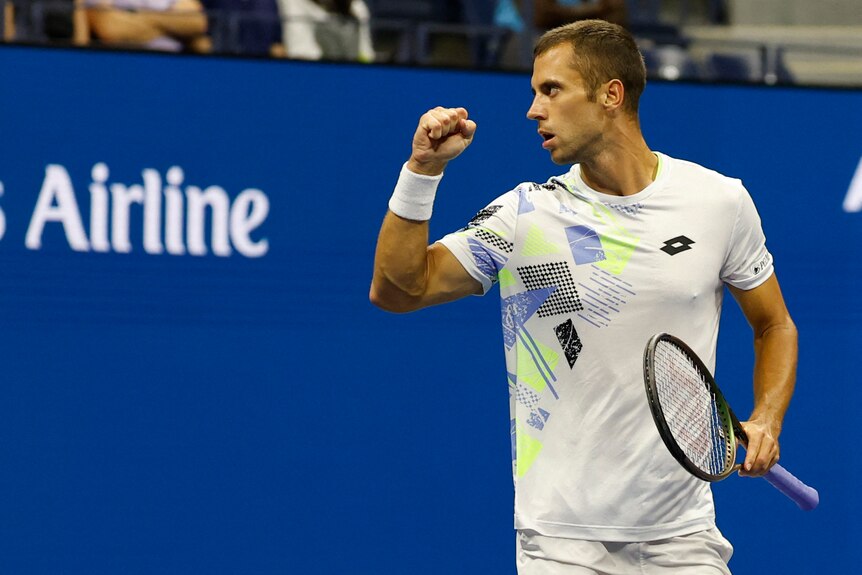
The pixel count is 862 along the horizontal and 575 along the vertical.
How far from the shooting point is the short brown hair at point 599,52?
3.06 m

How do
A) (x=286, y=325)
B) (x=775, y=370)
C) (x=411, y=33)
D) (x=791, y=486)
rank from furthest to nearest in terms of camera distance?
(x=411, y=33), (x=286, y=325), (x=775, y=370), (x=791, y=486)

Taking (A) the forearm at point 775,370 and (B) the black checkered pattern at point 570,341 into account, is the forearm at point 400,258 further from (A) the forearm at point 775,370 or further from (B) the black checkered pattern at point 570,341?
(A) the forearm at point 775,370

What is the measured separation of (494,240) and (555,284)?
0.57ft

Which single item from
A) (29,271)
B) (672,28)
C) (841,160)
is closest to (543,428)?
(29,271)

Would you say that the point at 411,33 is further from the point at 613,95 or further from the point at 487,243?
the point at 487,243

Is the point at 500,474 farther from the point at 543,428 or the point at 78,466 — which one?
the point at 543,428

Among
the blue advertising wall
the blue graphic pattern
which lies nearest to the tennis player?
the blue graphic pattern

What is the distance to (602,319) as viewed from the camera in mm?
2973

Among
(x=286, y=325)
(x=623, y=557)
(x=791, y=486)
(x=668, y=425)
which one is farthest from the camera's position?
(x=286, y=325)

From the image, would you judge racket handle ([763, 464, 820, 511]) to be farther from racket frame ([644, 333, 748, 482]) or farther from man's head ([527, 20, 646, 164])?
man's head ([527, 20, 646, 164])

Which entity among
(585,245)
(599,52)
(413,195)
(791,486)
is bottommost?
(791,486)

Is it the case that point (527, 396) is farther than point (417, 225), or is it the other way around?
point (527, 396)

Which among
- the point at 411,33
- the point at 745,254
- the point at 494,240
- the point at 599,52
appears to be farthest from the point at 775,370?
the point at 411,33

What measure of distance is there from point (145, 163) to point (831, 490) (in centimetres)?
293
